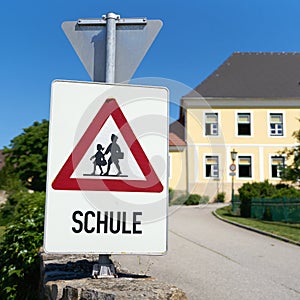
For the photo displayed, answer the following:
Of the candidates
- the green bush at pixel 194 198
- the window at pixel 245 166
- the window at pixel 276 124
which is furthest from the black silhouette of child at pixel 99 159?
the window at pixel 276 124

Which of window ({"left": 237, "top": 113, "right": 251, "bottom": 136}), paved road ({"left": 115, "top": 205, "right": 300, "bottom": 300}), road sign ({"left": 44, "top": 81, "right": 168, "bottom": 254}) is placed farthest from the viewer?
window ({"left": 237, "top": 113, "right": 251, "bottom": 136})

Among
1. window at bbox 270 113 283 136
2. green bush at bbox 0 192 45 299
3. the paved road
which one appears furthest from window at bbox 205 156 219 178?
window at bbox 270 113 283 136

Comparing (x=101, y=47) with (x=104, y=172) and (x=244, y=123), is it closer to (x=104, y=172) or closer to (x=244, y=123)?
(x=104, y=172)

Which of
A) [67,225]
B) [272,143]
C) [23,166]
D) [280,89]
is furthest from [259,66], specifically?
[67,225]

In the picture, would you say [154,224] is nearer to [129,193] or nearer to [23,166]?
[129,193]

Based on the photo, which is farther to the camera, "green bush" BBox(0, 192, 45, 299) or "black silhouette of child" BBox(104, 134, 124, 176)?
"green bush" BBox(0, 192, 45, 299)

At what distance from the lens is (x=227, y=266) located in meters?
9.46

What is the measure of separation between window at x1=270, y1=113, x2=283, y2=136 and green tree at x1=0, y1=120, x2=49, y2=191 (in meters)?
22.0

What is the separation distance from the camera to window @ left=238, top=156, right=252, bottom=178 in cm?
4234

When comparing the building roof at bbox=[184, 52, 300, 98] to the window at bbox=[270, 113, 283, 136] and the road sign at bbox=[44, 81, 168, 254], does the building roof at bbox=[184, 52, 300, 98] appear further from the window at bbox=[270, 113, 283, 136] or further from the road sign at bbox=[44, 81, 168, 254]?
the road sign at bbox=[44, 81, 168, 254]

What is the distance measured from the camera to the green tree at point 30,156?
31703 millimetres

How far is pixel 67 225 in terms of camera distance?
271 centimetres

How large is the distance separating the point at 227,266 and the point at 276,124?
35520 mm

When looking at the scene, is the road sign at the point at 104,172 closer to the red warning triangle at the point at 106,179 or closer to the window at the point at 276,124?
the red warning triangle at the point at 106,179
